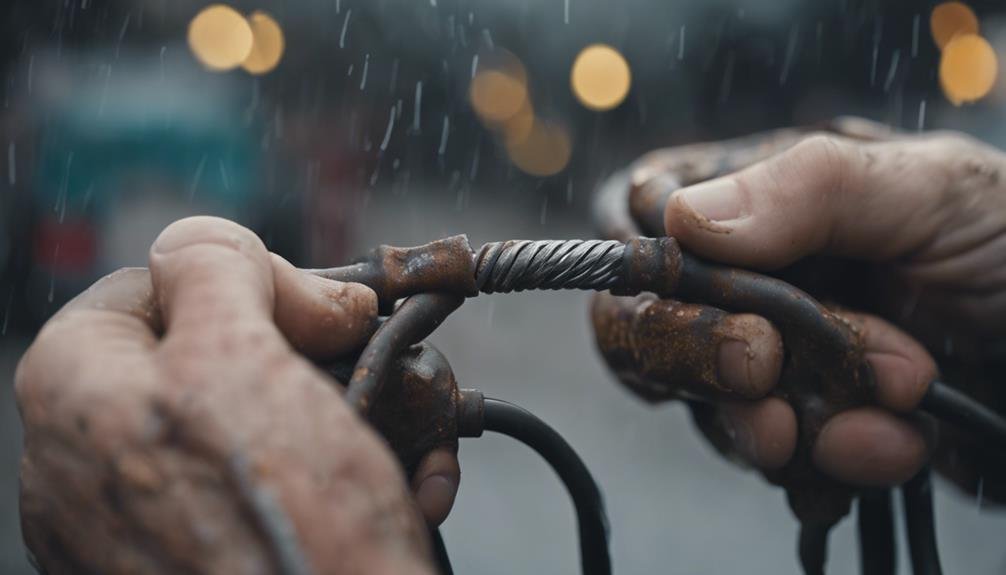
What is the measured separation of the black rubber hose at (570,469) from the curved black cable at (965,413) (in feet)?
1.63

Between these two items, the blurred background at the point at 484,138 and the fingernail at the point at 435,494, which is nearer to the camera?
the fingernail at the point at 435,494

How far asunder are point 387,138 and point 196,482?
18109 mm

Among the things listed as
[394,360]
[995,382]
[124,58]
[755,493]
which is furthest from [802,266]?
[124,58]

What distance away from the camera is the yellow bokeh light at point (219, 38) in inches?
549

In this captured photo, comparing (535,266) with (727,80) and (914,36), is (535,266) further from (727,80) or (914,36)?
(727,80)

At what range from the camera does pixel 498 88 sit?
79.3ft

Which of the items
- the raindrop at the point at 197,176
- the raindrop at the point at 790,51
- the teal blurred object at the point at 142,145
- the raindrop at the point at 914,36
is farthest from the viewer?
the raindrop at the point at 790,51

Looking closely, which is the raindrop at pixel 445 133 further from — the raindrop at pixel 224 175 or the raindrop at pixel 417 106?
the raindrop at pixel 224 175

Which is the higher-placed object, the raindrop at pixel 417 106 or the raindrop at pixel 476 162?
the raindrop at pixel 417 106

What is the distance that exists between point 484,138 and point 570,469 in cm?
2311

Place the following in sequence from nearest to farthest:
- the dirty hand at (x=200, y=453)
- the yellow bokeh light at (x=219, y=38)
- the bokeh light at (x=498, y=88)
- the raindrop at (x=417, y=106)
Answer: the dirty hand at (x=200, y=453) → the yellow bokeh light at (x=219, y=38) → the raindrop at (x=417, y=106) → the bokeh light at (x=498, y=88)

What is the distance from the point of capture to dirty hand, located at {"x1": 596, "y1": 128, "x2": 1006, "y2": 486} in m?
1.34

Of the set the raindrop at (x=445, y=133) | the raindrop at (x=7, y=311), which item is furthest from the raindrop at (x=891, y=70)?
the raindrop at (x=7, y=311)

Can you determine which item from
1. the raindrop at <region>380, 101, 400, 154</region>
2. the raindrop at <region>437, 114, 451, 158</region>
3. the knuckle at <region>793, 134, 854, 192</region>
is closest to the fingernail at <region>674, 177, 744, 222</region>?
the knuckle at <region>793, 134, 854, 192</region>
